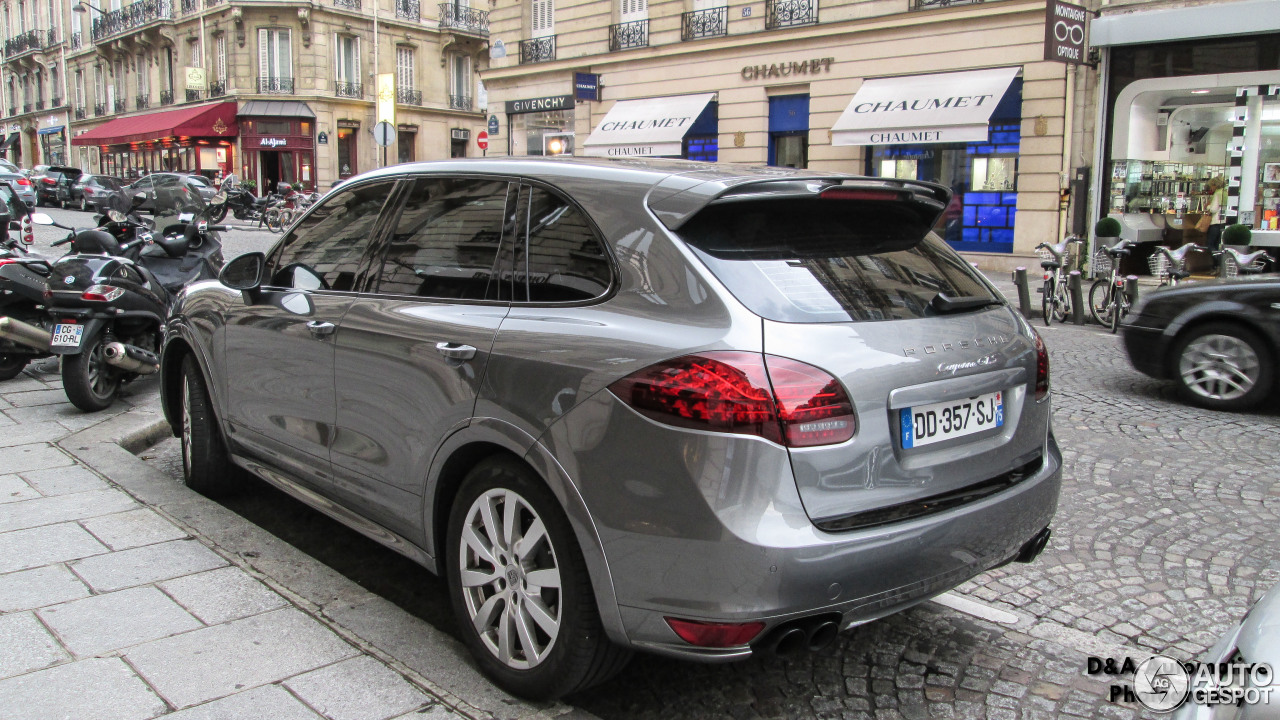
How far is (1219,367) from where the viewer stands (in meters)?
7.29

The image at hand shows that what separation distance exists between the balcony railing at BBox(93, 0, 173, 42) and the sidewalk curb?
49608mm

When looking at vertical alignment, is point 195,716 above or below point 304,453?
below

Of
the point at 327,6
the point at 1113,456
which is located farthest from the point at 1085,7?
the point at 327,6

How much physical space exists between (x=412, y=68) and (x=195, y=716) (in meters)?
48.7

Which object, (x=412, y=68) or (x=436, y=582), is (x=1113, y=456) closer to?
(x=436, y=582)

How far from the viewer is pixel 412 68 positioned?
48.1 meters

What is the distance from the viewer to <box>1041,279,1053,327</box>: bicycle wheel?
12.2 metres

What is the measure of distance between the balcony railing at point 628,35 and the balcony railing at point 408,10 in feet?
81.5

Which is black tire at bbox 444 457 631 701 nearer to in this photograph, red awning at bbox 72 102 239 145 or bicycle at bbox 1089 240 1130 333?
bicycle at bbox 1089 240 1130 333

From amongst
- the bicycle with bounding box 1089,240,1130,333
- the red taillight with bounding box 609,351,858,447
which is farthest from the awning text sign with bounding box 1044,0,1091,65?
the red taillight with bounding box 609,351,858,447

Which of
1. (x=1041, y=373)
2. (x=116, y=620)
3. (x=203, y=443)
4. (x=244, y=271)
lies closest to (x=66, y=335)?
(x=203, y=443)

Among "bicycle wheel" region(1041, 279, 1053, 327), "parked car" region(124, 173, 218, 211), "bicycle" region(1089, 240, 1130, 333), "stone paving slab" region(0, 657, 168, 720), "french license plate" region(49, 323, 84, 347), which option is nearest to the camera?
"stone paving slab" region(0, 657, 168, 720)

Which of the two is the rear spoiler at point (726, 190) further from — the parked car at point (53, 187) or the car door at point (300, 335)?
the parked car at point (53, 187)

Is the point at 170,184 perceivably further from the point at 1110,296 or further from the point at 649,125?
the point at 1110,296
